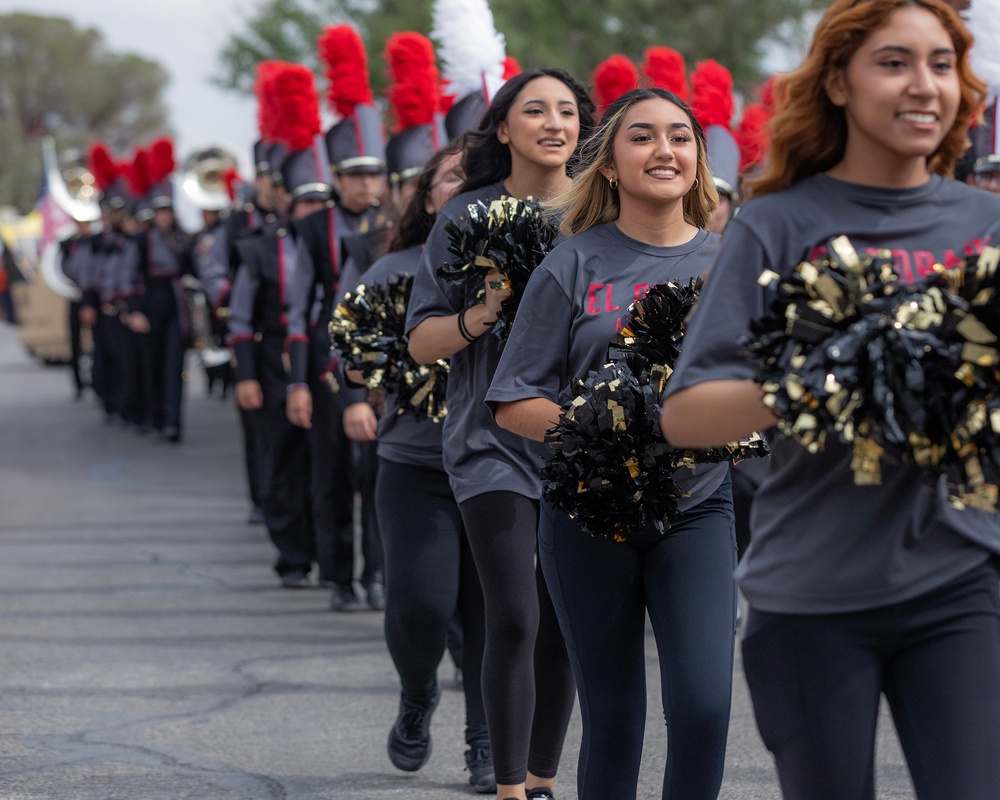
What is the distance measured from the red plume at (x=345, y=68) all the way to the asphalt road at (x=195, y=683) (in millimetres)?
2447

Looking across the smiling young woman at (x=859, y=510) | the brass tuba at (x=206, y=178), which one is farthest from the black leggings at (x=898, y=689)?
the brass tuba at (x=206, y=178)

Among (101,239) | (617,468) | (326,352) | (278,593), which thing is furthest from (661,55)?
(101,239)

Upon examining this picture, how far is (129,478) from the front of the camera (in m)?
13.7

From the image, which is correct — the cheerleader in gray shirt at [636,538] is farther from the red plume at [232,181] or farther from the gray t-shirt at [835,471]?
the red plume at [232,181]

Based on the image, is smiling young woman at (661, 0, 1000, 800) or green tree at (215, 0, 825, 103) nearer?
smiling young woman at (661, 0, 1000, 800)

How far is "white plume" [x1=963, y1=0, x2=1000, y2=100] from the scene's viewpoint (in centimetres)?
736

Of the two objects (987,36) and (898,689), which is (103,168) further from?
(898,689)

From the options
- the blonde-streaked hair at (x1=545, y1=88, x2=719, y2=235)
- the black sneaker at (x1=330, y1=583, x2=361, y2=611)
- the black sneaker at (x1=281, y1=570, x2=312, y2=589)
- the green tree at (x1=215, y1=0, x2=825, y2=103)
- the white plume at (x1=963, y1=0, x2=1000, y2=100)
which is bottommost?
the black sneaker at (x1=281, y1=570, x2=312, y2=589)

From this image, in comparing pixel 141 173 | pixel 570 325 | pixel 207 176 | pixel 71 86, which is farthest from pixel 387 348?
pixel 71 86

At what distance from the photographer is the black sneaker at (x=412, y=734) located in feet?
16.2

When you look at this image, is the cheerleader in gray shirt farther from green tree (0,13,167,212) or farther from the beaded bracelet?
green tree (0,13,167,212)

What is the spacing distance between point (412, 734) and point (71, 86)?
95.5 meters

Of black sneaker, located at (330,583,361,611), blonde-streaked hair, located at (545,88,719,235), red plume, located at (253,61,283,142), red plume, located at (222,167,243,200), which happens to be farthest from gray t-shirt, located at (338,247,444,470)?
red plume, located at (222,167,243,200)

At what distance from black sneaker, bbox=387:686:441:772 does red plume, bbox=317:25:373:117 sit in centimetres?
416
